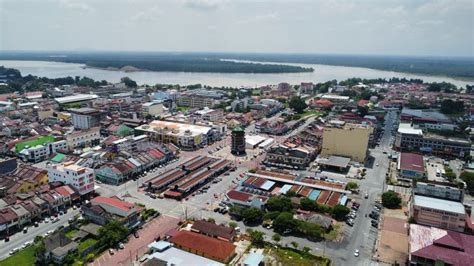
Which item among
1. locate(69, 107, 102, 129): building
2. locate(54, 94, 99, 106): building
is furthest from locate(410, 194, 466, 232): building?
locate(54, 94, 99, 106): building

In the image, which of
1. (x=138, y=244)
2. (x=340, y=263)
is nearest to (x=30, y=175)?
(x=138, y=244)

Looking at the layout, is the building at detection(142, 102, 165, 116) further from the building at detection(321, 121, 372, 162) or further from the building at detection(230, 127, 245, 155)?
the building at detection(321, 121, 372, 162)

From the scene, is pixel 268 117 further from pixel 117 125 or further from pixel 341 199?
pixel 341 199

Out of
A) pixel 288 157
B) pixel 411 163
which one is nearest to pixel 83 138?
pixel 288 157

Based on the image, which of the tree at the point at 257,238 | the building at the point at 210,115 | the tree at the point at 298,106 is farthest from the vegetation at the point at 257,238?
the tree at the point at 298,106

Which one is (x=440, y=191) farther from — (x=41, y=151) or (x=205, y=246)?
(x=41, y=151)
